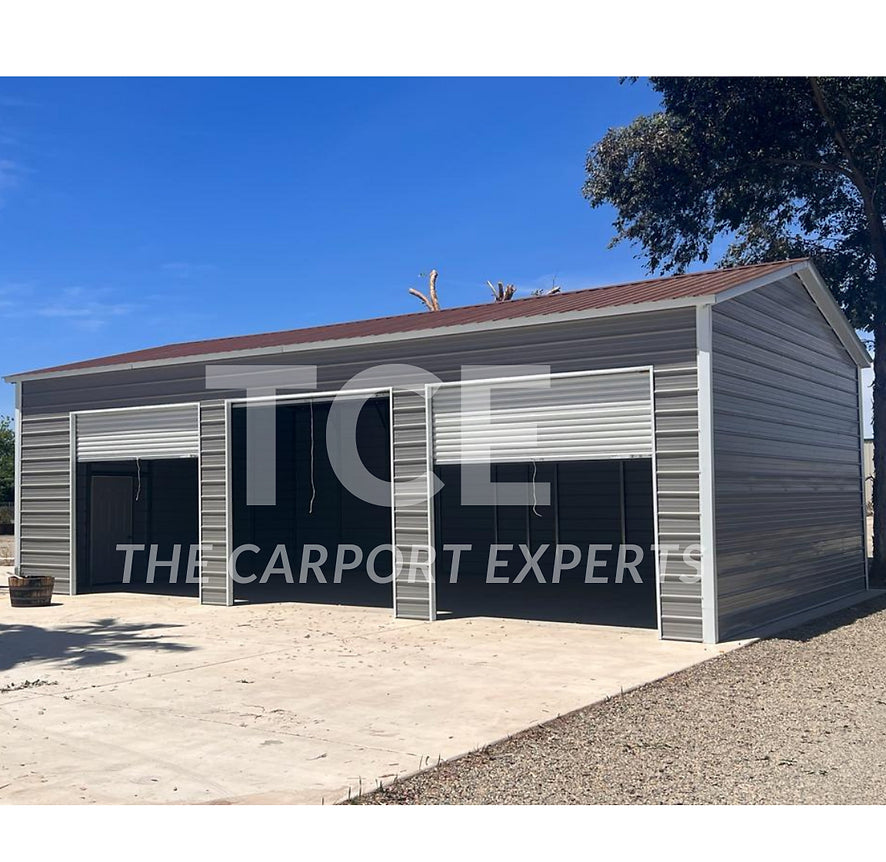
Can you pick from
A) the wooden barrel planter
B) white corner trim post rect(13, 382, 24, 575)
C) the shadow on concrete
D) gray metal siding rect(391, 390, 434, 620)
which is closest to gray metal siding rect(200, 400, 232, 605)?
the shadow on concrete

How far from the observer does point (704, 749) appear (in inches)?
239

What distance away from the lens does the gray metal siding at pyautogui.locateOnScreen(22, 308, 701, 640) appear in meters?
10.1

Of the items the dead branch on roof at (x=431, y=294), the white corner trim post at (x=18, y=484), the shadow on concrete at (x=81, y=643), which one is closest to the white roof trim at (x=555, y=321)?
the white corner trim post at (x=18, y=484)

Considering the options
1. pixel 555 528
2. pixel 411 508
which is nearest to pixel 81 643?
pixel 411 508

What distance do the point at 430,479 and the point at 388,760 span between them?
6241 millimetres

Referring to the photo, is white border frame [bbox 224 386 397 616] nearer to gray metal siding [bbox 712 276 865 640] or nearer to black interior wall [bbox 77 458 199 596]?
black interior wall [bbox 77 458 199 596]

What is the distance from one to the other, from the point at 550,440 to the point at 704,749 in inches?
212

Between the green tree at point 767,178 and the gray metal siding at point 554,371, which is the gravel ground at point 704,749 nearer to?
the gray metal siding at point 554,371

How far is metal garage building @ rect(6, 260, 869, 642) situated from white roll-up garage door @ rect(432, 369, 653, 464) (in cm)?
2

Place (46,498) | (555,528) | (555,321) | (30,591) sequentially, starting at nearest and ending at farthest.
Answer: (555,321) → (30,591) → (46,498) → (555,528)

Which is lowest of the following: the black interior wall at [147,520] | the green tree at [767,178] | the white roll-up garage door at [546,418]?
the black interior wall at [147,520]

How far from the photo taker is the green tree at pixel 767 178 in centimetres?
1872

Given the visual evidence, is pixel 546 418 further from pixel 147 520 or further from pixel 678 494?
pixel 147 520

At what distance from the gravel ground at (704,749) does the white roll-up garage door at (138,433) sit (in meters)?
8.22
